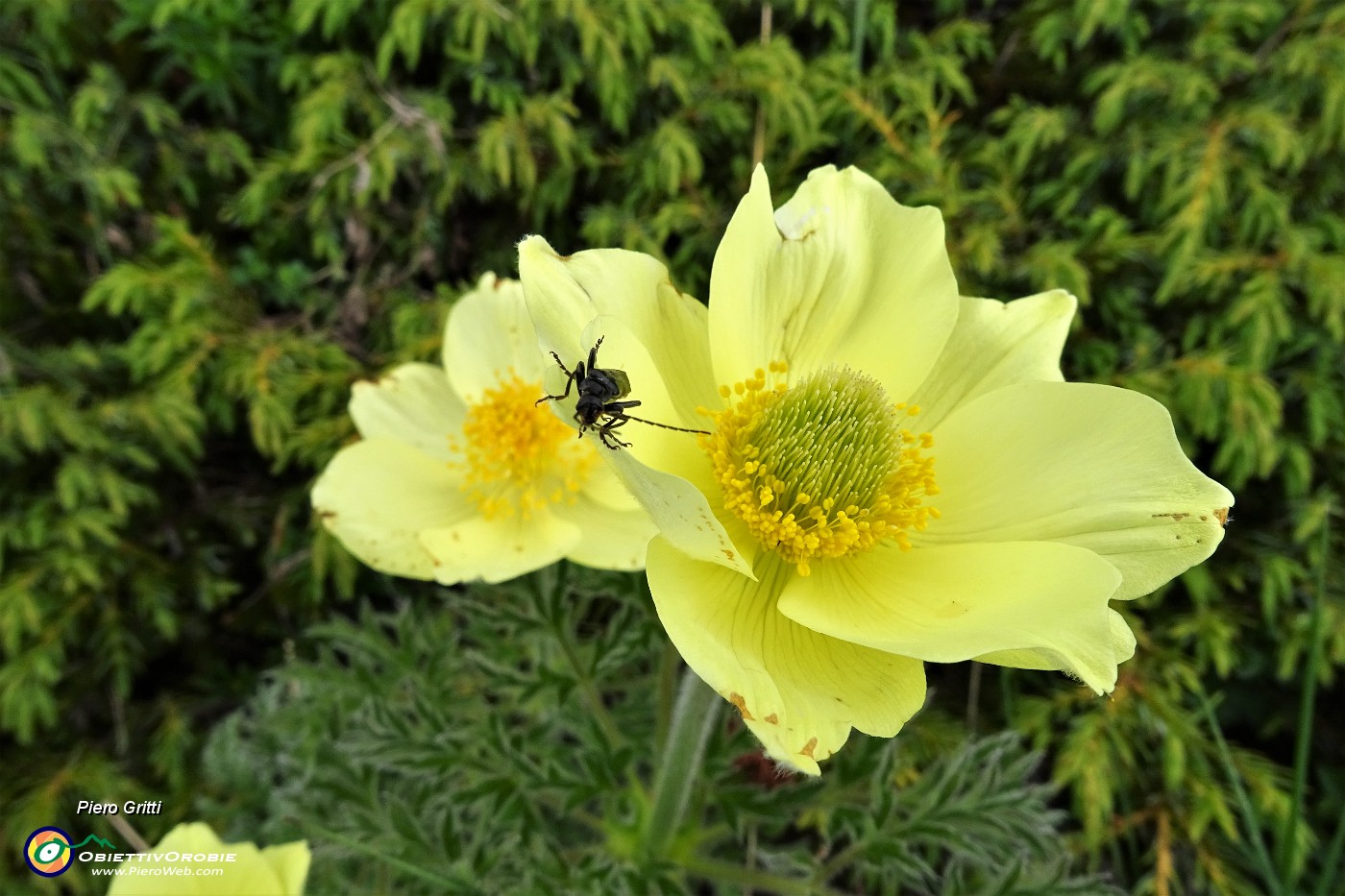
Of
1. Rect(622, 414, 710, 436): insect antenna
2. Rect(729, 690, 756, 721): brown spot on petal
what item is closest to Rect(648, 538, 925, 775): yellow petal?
Rect(729, 690, 756, 721): brown spot on petal

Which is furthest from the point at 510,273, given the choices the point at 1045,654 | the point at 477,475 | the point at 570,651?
the point at 1045,654

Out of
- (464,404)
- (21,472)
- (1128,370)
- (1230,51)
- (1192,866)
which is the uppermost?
(1230,51)

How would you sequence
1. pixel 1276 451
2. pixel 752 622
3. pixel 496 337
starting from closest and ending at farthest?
1. pixel 752 622
2. pixel 496 337
3. pixel 1276 451

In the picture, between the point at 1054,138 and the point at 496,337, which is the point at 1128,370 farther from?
the point at 496,337

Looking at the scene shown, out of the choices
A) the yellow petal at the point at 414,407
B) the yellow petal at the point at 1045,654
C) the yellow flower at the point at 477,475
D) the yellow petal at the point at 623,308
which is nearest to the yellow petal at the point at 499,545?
the yellow flower at the point at 477,475

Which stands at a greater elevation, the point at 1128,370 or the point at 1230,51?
the point at 1230,51

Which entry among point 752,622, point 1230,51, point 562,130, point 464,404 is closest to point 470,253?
point 562,130
